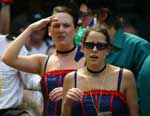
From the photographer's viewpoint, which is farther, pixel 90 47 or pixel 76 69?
pixel 76 69

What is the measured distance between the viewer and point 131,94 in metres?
5.32

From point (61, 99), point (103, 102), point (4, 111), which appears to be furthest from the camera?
point (4, 111)

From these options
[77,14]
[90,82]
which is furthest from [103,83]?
[77,14]

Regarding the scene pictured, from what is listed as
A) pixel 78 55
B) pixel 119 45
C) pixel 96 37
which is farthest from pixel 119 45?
pixel 96 37

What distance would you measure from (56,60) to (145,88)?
112 centimetres

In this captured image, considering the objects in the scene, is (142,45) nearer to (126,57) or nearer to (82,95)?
(126,57)

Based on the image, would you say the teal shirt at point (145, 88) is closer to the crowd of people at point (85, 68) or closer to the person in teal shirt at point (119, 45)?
the crowd of people at point (85, 68)

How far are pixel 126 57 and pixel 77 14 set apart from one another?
23.1 inches

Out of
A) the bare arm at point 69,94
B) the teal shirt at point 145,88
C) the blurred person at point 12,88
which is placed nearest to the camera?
the teal shirt at point 145,88

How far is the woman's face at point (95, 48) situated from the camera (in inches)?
210

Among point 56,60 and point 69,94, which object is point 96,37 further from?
point 56,60

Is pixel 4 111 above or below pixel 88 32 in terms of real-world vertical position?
below

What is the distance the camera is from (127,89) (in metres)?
5.33

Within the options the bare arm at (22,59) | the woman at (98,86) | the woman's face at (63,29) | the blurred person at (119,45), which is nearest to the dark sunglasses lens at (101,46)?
the woman at (98,86)
